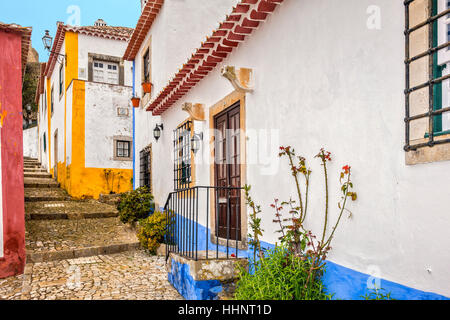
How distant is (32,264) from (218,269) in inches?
173

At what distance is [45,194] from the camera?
49.3 ft

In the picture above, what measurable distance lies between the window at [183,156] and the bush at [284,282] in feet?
12.1

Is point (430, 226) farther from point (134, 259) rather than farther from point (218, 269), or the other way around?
point (134, 259)

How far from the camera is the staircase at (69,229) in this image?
7996mm

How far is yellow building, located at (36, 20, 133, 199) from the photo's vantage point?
50.8ft

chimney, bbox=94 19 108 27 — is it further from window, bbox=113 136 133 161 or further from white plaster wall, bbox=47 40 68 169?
window, bbox=113 136 133 161

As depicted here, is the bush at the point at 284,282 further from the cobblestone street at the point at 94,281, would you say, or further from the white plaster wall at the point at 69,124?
the white plaster wall at the point at 69,124

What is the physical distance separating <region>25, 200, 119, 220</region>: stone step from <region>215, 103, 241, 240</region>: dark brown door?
695 cm

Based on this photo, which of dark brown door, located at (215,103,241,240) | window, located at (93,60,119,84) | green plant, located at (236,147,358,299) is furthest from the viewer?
window, located at (93,60,119,84)

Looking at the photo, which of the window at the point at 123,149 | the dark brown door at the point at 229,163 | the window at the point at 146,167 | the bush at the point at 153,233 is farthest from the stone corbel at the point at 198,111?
the window at the point at 123,149

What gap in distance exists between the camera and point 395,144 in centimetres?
281

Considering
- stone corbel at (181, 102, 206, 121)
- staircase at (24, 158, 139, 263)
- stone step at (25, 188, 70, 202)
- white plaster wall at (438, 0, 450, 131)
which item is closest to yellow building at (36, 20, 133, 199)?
stone step at (25, 188, 70, 202)

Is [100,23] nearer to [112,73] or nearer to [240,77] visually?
[112,73]

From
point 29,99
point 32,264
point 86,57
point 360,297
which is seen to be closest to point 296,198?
point 360,297
